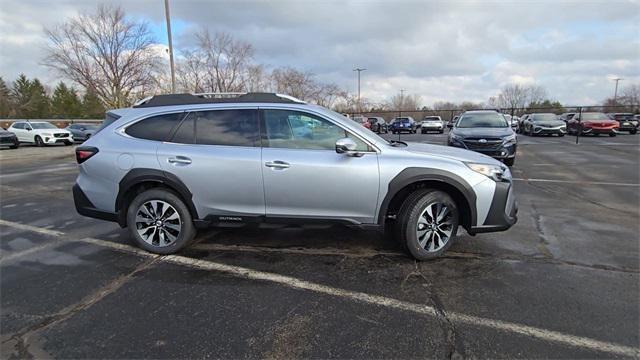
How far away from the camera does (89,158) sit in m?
4.34

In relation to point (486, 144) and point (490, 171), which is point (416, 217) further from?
point (486, 144)

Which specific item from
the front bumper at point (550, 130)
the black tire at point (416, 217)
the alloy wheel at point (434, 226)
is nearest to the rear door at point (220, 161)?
the black tire at point (416, 217)

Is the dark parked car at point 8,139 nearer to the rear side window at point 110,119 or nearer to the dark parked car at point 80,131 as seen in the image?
the dark parked car at point 80,131

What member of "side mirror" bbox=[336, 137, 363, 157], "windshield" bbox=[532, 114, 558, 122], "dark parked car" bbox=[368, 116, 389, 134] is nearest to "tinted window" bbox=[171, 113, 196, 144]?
"side mirror" bbox=[336, 137, 363, 157]

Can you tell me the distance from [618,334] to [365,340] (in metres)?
1.90

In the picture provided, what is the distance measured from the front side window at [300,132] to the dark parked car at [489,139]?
279 inches

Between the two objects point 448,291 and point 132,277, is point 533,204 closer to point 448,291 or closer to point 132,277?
point 448,291

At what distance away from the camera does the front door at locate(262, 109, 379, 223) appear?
12.9 ft

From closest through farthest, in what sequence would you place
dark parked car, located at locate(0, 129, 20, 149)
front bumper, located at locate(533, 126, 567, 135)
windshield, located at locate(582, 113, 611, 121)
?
1. dark parked car, located at locate(0, 129, 20, 149)
2. windshield, located at locate(582, 113, 611, 121)
3. front bumper, located at locate(533, 126, 567, 135)

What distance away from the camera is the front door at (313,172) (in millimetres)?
3941

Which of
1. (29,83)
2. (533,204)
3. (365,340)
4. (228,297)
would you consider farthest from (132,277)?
(29,83)

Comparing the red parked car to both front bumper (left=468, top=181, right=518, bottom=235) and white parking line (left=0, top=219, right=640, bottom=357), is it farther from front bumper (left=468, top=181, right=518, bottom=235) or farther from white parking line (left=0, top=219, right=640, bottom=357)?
white parking line (left=0, top=219, right=640, bottom=357)

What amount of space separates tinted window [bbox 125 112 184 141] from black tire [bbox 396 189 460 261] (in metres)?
2.79

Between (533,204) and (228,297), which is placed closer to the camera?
(228,297)
